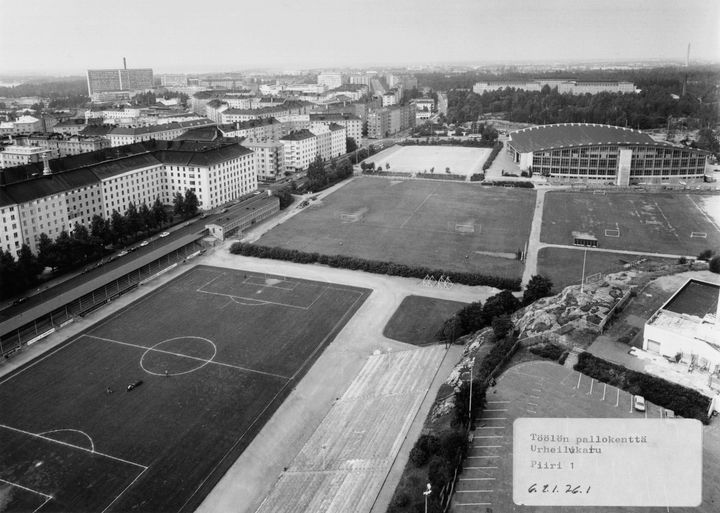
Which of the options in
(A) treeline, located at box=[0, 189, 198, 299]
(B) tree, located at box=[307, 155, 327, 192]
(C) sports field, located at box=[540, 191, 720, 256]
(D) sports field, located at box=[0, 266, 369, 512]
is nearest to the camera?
(D) sports field, located at box=[0, 266, 369, 512]

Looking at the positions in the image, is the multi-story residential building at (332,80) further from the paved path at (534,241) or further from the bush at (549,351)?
the bush at (549,351)

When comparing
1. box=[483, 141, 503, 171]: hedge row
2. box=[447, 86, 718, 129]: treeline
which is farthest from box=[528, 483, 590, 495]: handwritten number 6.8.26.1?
box=[447, 86, 718, 129]: treeline

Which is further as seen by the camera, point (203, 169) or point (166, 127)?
point (166, 127)

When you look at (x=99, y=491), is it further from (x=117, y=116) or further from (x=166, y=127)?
(x=117, y=116)

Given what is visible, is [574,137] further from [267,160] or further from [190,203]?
[190,203]

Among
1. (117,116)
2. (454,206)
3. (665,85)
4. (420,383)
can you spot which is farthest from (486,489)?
(665,85)

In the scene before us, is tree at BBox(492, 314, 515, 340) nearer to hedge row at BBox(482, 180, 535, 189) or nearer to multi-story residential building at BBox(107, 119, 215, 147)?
hedge row at BBox(482, 180, 535, 189)
